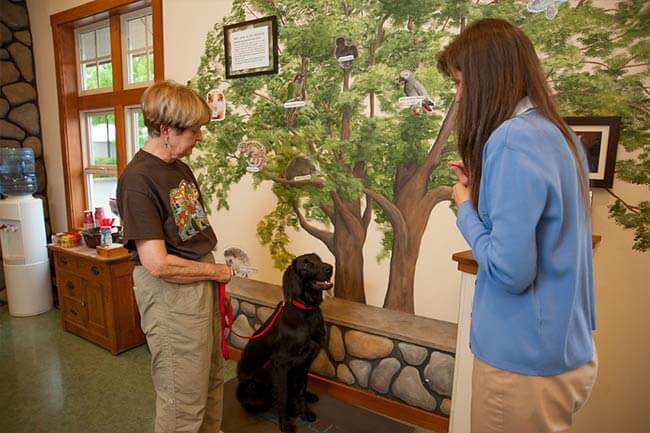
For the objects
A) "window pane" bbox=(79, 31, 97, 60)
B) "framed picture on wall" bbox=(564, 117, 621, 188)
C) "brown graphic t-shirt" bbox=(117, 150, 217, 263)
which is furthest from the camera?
"window pane" bbox=(79, 31, 97, 60)

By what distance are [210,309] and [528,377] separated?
3.42 feet

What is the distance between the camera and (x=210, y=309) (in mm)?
1444

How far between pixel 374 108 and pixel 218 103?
1.12 m

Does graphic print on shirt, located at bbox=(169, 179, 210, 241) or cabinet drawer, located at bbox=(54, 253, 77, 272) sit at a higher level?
graphic print on shirt, located at bbox=(169, 179, 210, 241)

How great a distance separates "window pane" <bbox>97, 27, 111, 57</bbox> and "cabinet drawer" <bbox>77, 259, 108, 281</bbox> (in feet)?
5.89

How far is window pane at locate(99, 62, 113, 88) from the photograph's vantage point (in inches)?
133

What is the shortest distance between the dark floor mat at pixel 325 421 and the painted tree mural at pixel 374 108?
0.59 m

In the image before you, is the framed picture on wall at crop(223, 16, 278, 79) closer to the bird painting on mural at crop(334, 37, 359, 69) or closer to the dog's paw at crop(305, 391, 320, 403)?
the bird painting on mural at crop(334, 37, 359, 69)

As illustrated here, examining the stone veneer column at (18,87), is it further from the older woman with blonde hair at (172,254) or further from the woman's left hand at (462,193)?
the woman's left hand at (462,193)

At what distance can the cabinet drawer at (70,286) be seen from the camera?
293 centimetres

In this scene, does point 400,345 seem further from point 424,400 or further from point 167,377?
point 167,377

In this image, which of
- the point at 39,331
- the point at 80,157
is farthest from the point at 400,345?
the point at 80,157

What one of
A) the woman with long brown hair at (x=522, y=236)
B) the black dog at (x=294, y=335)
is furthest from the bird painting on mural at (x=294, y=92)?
the woman with long brown hair at (x=522, y=236)

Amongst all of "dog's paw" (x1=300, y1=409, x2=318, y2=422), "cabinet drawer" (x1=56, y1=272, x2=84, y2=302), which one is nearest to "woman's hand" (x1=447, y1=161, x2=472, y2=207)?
"dog's paw" (x1=300, y1=409, x2=318, y2=422)
